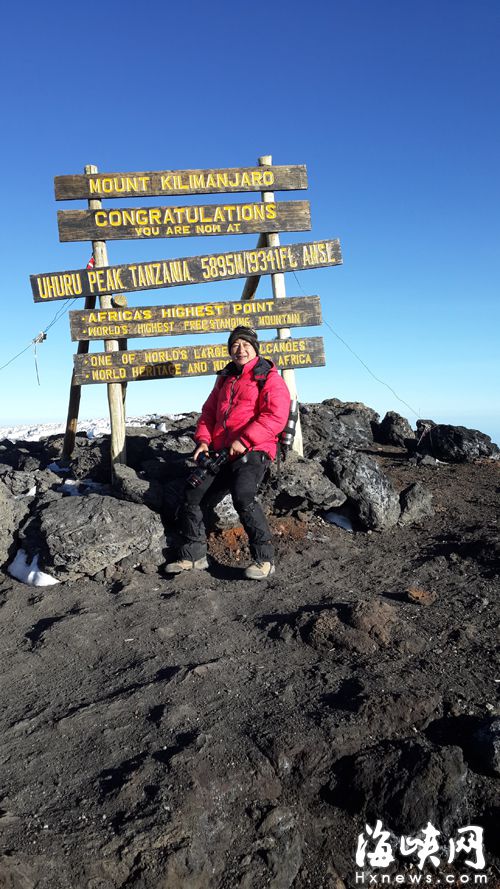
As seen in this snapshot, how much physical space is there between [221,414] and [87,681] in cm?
323

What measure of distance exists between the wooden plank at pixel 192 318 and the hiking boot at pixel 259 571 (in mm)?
3267

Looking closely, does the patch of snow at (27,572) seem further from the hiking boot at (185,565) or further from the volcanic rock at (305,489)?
the volcanic rock at (305,489)

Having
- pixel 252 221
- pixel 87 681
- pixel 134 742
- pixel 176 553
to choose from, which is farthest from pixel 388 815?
pixel 252 221

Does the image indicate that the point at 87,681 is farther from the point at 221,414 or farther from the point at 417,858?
the point at 221,414

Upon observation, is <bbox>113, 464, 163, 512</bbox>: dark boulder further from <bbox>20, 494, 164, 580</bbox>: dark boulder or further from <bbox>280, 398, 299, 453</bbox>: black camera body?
<bbox>280, 398, 299, 453</bbox>: black camera body

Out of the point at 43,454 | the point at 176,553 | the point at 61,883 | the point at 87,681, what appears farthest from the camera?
the point at 43,454

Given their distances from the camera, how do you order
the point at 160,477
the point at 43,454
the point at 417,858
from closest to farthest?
1. the point at 417,858
2. the point at 160,477
3. the point at 43,454

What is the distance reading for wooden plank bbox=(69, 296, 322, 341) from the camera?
8102 millimetres

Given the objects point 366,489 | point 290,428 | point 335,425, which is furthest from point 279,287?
point 366,489

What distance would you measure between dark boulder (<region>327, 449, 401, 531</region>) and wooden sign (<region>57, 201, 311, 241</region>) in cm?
312

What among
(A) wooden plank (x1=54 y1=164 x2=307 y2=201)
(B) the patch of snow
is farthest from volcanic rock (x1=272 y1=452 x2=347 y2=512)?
(A) wooden plank (x1=54 y1=164 x2=307 y2=201)

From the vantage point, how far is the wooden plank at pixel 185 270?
8.02m

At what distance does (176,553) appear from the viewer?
6941 millimetres

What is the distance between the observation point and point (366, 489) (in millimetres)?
7742
